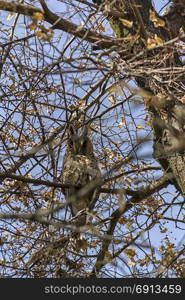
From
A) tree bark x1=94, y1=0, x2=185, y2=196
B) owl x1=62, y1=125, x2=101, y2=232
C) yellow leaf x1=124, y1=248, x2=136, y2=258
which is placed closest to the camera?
tree bark x1=94, y1=0, x2=185, y2=196

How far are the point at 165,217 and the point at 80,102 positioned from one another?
1.50 meters

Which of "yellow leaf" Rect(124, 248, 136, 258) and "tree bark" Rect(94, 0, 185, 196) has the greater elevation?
"tree bark" Rect(94, 0, 185, 196)

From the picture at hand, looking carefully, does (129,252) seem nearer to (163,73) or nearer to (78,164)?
(78,164)

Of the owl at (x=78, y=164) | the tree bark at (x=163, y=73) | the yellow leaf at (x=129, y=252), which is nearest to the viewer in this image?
the tree bark at (x=163, y=73)

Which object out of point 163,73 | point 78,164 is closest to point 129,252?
point 78,164

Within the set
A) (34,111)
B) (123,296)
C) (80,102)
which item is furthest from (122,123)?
(123,296)

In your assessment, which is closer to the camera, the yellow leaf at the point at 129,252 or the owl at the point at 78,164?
the yellow leaf at the point at 129,252

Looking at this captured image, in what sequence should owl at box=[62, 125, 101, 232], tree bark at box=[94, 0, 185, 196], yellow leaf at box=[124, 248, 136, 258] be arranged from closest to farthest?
1. tree bark at box=[94, 0, 185, 196]
2. yellow leaf at box=[124, 248, 136, 258]
3. owl at box=[62, 125, 101, 232]

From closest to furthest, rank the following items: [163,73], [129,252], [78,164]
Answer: [163,73], [129,252], [78,164]

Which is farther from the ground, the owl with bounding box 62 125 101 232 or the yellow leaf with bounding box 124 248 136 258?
the owl with bounding box 62 125 101 232

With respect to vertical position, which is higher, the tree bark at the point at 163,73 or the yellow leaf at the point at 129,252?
the tree bark at the point at 163,73

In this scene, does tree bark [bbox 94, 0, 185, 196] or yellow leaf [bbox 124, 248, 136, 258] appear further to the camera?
yellow leaf [bbox 124, 248, 136, 258]

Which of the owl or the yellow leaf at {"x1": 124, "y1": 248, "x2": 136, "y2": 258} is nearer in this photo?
the yellow leaf at {"x1": 124, "y1": 248, "x2": 136, "y2": 258}

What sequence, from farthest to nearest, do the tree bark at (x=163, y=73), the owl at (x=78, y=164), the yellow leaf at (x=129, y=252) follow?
the owl at (x=78, y=164)
the yellow leaf at (x=129, y=252)
the tree bark at (x=163, y=73)
